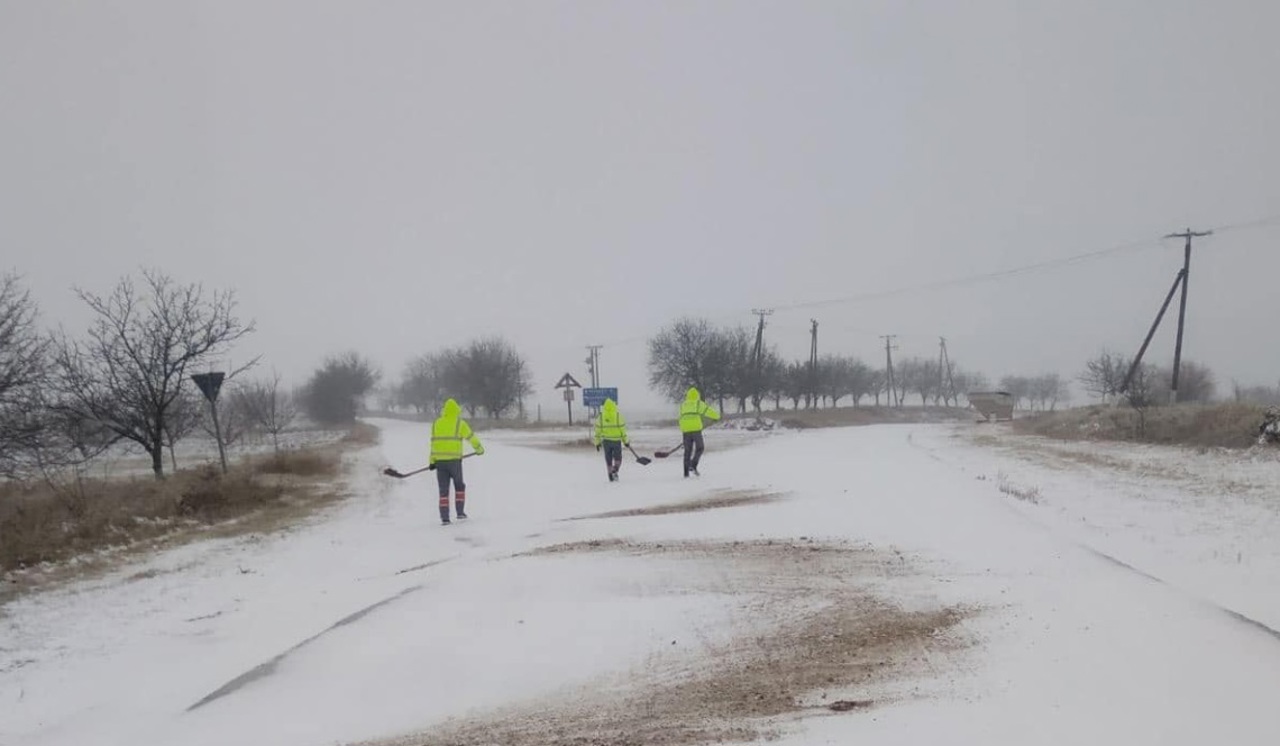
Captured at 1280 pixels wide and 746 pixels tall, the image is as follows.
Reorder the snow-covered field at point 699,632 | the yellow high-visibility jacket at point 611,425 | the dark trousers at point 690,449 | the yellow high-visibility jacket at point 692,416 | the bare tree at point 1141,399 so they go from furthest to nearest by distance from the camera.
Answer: the bare tree at point 1141,399 < the yellow high-visibility jacket at point 611,425 < the dark trousers at point 690,449 < the yellow high-visibility jacket at point 692,416 < the snow-covered field at point 699,632

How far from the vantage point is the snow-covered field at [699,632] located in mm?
4168

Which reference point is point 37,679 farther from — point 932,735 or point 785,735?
point 932,735

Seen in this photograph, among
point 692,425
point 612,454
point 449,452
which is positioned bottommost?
point 612,454

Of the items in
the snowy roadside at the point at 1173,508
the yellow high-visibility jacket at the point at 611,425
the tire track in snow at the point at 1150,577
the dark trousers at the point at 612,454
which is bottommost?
the snowy roadside at the point at 1173,508

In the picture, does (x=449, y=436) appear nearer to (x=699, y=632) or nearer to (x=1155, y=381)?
(x=699, y=632)

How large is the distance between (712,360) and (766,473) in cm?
5566

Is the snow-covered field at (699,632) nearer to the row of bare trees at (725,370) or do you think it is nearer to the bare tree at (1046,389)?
the row of bare trees at (725,370)

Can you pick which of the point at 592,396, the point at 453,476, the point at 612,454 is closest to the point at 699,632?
the point at 453,476

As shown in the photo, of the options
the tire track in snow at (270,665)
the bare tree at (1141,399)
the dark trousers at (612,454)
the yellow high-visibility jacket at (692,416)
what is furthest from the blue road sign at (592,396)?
the tire track in snow at (270,665)

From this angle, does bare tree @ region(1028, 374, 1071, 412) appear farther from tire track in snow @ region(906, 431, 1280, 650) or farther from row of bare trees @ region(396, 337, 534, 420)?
tire track in snow @ region(906, 431, 1280, 650)

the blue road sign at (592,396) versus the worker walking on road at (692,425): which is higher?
the blue road sign at (592,396)

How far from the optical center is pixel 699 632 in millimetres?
5711

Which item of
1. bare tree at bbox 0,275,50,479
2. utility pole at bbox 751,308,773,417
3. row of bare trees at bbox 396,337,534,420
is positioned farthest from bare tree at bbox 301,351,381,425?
bare tree at bbox 0,275,50,479

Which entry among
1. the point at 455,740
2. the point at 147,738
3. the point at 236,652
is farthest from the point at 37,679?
the point at 455,740
